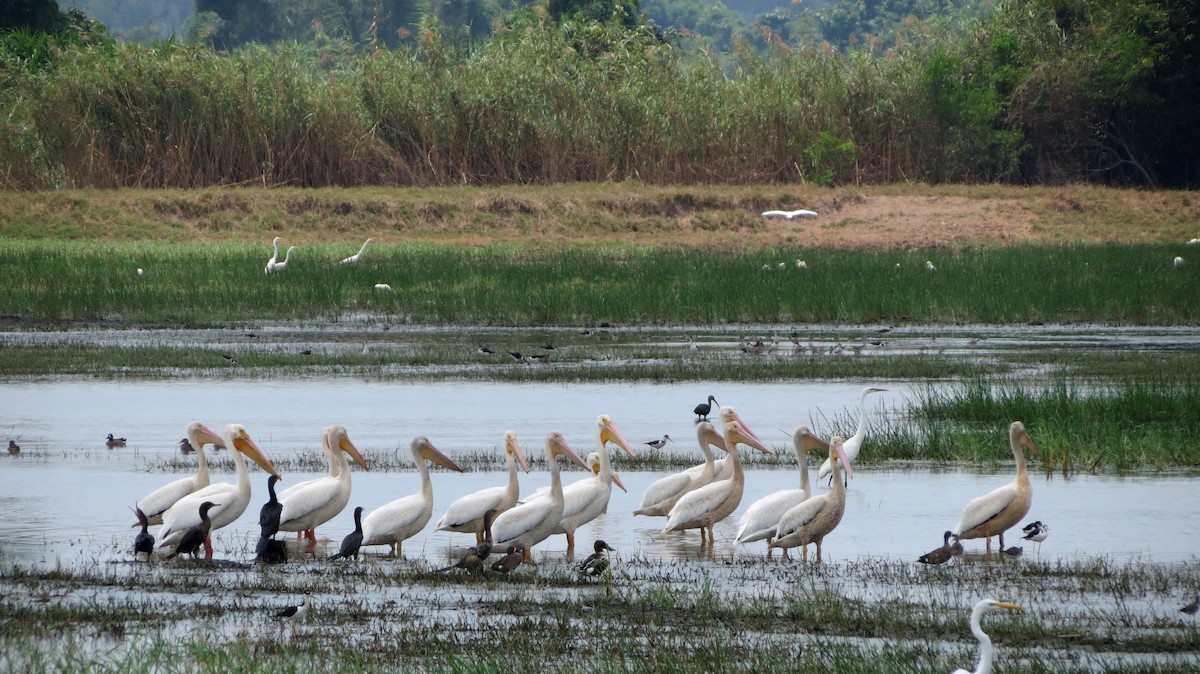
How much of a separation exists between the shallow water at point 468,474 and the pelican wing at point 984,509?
0.35 metres

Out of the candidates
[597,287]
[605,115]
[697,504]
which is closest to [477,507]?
[697,504]

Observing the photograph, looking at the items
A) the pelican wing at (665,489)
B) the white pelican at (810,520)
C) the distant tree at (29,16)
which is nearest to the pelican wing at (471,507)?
the pelican wing at (665,489)

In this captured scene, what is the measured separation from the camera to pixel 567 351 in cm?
2083

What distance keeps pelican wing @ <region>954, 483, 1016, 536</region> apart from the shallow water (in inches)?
13.6

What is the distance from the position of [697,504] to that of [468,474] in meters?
2.78

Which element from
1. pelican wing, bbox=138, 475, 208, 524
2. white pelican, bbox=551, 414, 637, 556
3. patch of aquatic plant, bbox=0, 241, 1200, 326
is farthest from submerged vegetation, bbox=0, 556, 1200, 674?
patch of aquatic plant, bbox=0, 241, 1200, 326

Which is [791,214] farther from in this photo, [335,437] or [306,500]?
[306,500]

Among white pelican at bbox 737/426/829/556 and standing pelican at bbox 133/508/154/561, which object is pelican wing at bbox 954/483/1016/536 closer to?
white pelican at bbox 737/426/829/556

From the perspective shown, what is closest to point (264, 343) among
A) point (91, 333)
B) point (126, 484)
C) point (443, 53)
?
point (91, 333)

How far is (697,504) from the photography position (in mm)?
10359

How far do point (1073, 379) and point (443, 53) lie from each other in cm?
2769

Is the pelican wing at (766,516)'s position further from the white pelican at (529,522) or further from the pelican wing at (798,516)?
the white pelican at (529,522)

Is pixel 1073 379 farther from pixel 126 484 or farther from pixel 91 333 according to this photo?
pixel 91 333

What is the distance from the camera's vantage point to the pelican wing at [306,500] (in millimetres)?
9906
